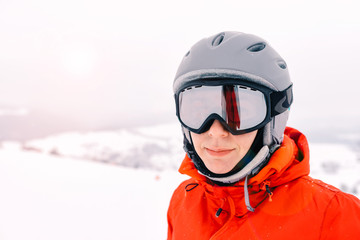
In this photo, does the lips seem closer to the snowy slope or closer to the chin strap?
the chin strap

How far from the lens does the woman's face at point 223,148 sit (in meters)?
1.42

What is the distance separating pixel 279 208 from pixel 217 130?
1.70 feet

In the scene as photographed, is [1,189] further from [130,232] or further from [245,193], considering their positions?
[245,193]

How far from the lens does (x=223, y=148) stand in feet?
4.65

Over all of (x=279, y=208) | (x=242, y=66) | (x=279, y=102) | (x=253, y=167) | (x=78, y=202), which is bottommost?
(x=78, y=202)

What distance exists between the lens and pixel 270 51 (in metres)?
1.60

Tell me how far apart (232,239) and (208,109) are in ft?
2.41

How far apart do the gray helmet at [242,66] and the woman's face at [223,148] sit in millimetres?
88

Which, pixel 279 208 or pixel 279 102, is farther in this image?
pixel 279 102

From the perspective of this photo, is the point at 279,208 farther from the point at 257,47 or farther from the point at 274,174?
the point at 257,47

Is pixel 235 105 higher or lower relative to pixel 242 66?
lower

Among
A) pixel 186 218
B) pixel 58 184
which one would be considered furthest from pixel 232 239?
pixel 58 184

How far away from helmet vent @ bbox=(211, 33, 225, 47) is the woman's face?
0.52 m

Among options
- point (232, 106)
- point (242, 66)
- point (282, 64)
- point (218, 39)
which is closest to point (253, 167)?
point (232, 106)
